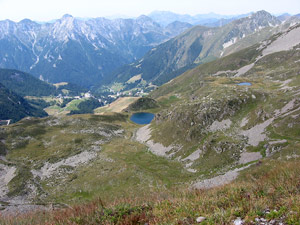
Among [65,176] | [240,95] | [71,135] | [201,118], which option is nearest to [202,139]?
[201,118]

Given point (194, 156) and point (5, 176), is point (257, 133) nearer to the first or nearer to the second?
point (194, 156)

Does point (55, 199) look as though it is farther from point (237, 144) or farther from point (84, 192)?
point (237, 144)

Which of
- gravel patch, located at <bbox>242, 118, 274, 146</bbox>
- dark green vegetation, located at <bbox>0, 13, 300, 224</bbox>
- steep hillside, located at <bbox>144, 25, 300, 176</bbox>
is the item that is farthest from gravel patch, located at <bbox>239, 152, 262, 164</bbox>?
gravel patch, located at <bbox>242, 118, 274, 146</bbox>

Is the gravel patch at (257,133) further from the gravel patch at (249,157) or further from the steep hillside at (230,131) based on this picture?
the gravel patch at (249,157)

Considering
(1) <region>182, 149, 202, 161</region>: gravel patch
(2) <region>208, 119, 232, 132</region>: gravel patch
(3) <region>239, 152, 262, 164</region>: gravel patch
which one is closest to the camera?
(3) <region>239, 152, 262, 164</region>: gravel patch

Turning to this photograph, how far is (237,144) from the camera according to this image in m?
66.1

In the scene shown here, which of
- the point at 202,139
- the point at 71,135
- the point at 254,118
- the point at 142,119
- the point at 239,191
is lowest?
the point at 142,119

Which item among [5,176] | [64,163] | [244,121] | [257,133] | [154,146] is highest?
[257,133]

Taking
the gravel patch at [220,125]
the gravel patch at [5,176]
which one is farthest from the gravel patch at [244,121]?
the gravel patch at [5,176]

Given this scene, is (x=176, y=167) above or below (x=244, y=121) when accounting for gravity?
below

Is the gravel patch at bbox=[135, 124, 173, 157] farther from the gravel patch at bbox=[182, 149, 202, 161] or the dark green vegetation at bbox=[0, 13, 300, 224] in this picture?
the gravel patch at bbox=[182, 149, 202, 161]

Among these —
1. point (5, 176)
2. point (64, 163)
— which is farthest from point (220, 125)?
point (5, 176)

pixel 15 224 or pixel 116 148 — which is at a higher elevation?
pixel 15 224

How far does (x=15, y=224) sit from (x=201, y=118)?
8148 centimetres
